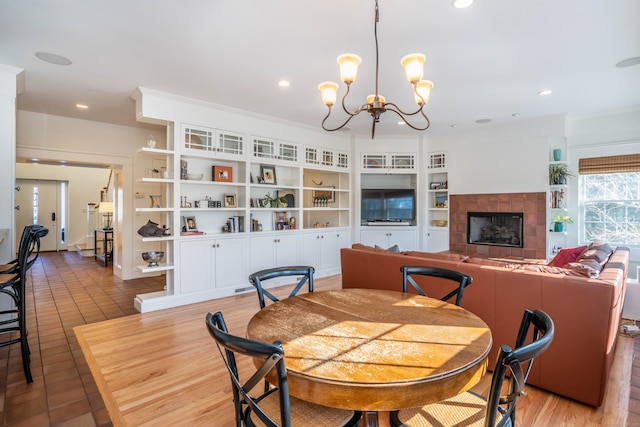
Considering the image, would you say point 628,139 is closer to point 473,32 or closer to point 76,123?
point 473,32

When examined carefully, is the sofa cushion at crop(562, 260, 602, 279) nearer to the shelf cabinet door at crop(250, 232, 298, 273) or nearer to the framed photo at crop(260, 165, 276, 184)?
the shelf cabinet door at crop(250, 232, 298, 273)

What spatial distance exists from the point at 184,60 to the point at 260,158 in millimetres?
2045

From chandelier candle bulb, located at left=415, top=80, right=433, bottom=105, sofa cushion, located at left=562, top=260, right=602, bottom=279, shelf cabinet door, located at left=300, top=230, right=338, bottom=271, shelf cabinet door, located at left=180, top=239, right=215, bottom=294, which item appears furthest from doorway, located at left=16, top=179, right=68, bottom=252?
sofa cushion, located at left=562, top=260, right=602, bottom=279

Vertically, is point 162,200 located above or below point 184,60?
below

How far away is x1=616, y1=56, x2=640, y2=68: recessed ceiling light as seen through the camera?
10.4 feet

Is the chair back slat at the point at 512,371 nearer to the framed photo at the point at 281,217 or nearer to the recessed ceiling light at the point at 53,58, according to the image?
the recessed ceiling light at the point at 53,58

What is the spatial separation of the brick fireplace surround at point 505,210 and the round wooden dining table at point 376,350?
4.53 meters

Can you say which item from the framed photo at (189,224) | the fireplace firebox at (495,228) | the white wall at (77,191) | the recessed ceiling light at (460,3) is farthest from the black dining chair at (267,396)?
the white wall at (77,191)

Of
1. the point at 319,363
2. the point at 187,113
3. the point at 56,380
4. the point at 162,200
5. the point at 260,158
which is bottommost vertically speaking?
the point at 56,380

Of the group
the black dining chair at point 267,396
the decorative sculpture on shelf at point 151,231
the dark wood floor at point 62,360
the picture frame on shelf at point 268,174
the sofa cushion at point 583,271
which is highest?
the picture frame on shelf at point 268,174

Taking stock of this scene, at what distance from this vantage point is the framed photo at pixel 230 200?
497 centimetres

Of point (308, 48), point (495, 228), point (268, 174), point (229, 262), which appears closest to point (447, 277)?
point (308, 48)

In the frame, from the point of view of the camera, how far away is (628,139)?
4.83 meters

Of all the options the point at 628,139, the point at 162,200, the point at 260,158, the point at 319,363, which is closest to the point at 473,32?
the point at 319,363
